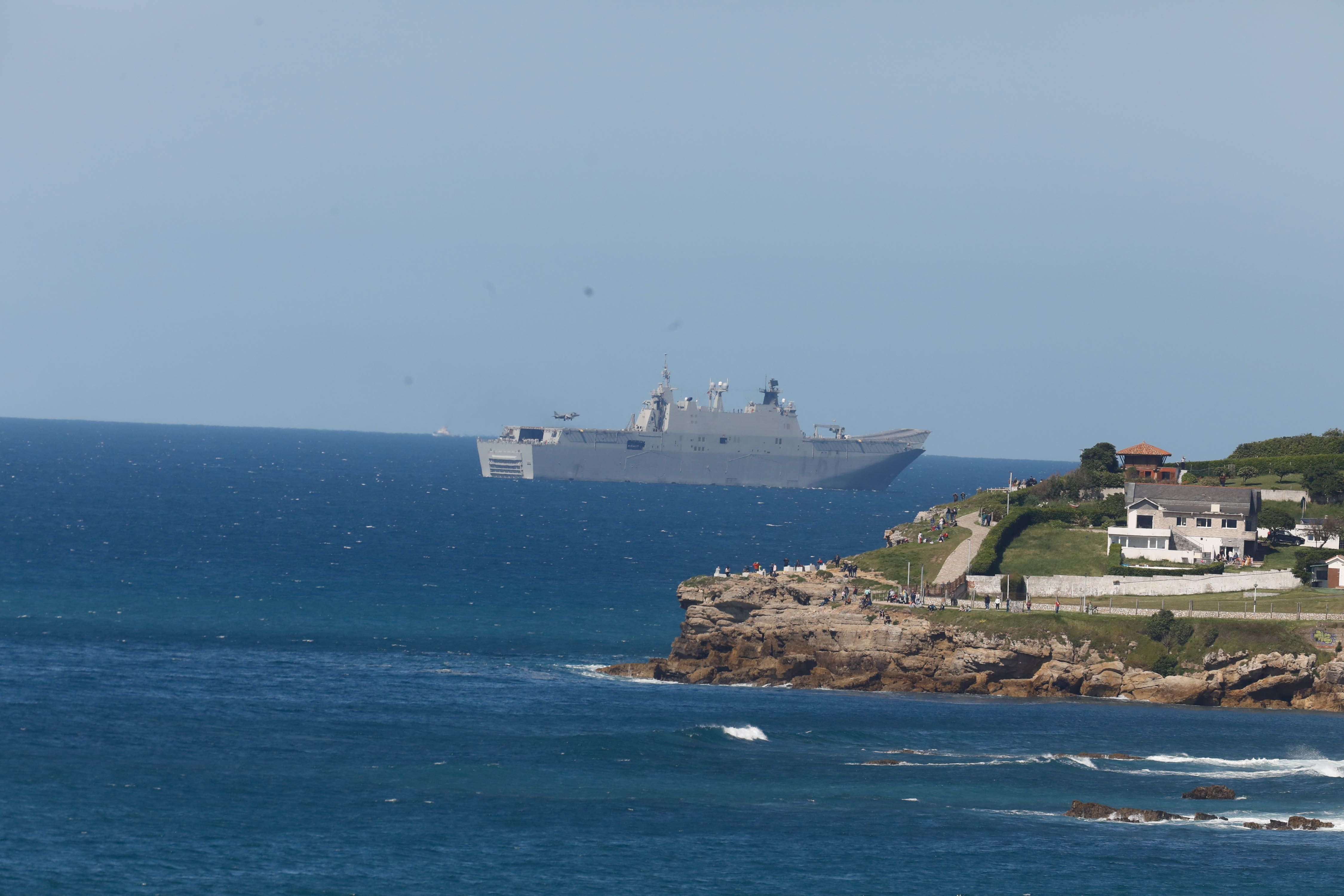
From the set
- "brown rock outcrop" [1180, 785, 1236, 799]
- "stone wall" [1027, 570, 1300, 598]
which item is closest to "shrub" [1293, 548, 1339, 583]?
"stone wall" [1027, 570, 1300, 598]

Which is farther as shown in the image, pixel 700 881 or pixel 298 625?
pixel 298 625

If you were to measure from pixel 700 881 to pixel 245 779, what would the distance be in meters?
12.7

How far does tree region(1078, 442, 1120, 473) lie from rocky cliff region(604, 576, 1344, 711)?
32.0 metres

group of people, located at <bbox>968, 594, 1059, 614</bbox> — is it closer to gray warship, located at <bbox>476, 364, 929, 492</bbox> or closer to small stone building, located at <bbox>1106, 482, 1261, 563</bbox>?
small stone building, located at <bbox>1106, 482, 1261, 563</bbox>

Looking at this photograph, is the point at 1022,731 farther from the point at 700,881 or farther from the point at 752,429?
the point at 752,429

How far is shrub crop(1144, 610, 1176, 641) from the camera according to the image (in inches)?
1976

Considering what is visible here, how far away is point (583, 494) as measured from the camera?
158500 mm

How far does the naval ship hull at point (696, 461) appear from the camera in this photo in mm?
179750

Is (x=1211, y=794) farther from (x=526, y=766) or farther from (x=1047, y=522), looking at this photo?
(x=1047, y=522)

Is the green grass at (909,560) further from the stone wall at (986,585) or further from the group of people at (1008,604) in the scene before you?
the group of people at (1008,604)

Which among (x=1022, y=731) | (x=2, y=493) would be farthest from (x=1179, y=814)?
(x=2, y=493)

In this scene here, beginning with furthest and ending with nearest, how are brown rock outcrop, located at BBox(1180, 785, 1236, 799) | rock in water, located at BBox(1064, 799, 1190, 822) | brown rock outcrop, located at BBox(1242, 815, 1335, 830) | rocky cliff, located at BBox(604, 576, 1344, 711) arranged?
rocky cliff, located at BBox(604, 576, 1344, 711), brown rock outcrop, located at BBox(1180, 785, 1236, 799), rock in water, located at BBox(1064, 799, 1190, 822), brown rock outcrop, located at BBox(1242, 815, 1335, 830)

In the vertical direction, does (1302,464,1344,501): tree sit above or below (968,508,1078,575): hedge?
above

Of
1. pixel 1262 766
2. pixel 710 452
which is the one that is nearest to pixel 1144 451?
pixel 1262 766
